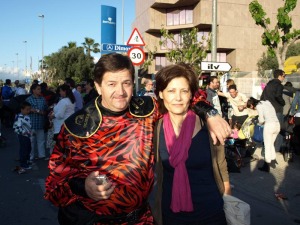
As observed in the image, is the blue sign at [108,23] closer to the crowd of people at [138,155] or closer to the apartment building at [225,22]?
the crowd of people at [138,155]

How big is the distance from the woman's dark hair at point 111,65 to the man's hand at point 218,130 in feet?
2.14

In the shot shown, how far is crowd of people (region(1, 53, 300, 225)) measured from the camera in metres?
2.12

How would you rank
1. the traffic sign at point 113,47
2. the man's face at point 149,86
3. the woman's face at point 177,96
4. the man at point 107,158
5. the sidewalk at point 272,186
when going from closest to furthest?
the man at point 107,158 < the woman's face at point 177,96 < the sidewalk at point 272,186 < the man's face at point 149,86 < the traffic sign at point 113,47

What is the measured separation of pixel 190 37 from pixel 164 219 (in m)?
33.4

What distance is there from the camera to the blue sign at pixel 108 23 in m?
16.9

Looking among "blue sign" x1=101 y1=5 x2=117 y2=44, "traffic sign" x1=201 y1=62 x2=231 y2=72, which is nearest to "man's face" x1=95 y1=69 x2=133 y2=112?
"traffic sign" x1=201 y1=62 x2=231 y2=72

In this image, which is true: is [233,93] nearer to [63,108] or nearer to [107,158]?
[63,108]

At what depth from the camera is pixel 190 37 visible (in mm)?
34688

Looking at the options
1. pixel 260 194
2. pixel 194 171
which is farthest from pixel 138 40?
pixel 194 171

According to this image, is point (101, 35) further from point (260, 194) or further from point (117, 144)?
point (117, 144)

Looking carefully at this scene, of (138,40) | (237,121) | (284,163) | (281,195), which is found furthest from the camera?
(138,40)

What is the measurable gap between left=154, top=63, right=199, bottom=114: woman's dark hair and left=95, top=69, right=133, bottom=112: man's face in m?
0.38

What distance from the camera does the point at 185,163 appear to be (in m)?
2.39

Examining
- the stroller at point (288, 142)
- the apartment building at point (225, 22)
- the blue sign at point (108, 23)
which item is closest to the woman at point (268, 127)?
the stroller at point (288, 142)
